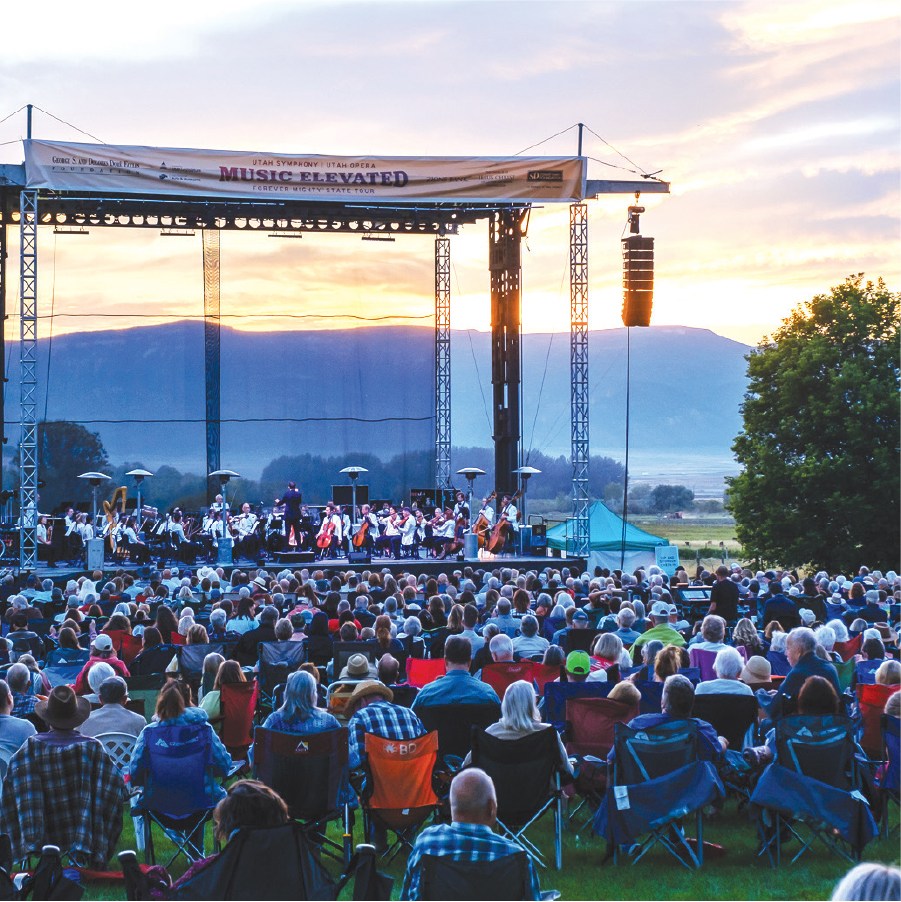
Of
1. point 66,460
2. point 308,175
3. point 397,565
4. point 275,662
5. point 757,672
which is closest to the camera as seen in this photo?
point 757,672

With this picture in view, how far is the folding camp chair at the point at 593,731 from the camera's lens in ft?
20.3

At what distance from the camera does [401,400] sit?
26688 millimetres

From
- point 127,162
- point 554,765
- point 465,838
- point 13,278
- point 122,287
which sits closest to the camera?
point 465,838

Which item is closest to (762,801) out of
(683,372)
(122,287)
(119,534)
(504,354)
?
(119,534)

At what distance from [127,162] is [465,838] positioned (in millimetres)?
16645

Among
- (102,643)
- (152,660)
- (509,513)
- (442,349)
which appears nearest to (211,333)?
(442,349)

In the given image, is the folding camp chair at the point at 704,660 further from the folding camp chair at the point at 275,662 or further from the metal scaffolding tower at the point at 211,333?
the metal scaffolding tower at the point at 211,333

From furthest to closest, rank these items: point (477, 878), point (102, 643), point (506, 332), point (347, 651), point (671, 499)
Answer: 1. point (671, 499)
2. point (506, 332)
3. point (347, 651)
4. point (102, 643)
5. point (477, 878)

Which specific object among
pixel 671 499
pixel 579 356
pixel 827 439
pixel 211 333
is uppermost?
pixel 211 333

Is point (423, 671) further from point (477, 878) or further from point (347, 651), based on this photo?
point (477, 878)

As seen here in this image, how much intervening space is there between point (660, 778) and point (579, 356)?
15400 millimetres

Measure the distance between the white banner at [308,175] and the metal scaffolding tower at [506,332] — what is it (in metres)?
2.65

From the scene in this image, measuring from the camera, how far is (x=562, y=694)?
6734 mm

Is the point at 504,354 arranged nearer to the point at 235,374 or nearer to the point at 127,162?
the point at 235,374
